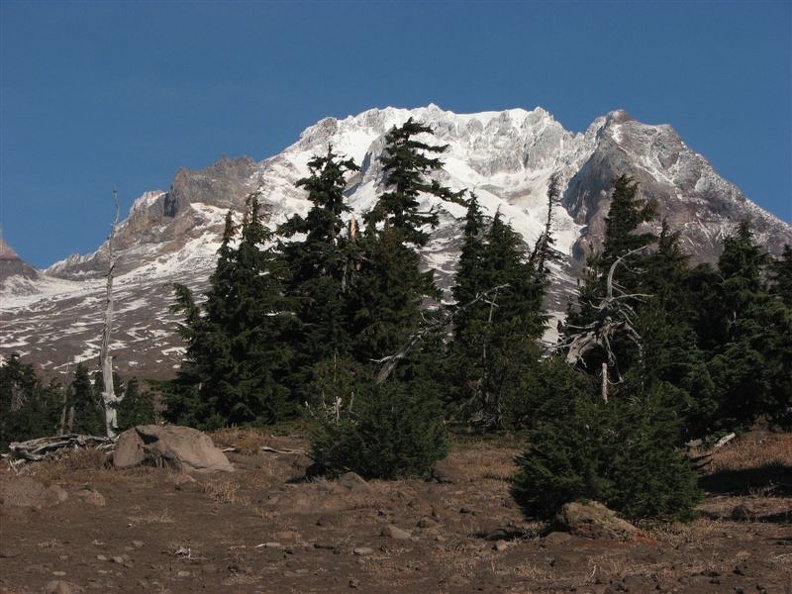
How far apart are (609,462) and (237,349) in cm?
2222

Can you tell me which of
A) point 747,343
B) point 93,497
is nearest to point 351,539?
point 93,497

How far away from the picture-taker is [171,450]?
20.3m

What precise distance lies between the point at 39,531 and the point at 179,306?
69.4 ft

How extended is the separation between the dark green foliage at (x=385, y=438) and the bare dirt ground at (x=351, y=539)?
2.25 ft

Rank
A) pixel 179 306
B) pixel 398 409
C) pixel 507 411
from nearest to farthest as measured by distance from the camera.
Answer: pixel 398 409
pixel 507 411
pixel 179 306

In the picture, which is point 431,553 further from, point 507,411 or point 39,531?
point 507,411

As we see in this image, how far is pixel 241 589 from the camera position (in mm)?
10805

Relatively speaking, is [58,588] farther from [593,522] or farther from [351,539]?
[593,522]

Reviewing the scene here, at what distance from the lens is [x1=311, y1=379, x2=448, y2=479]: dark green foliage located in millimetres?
18812

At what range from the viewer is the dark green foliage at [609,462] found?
12.6 m

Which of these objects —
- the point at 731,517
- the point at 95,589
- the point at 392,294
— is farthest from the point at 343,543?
the point at 392,294

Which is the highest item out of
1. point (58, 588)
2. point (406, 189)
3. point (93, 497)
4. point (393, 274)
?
point (406, 189)

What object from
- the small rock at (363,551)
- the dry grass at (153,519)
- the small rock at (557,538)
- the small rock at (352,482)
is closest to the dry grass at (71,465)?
the dry grass at (153,519)

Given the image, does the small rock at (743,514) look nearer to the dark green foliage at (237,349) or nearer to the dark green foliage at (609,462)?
the dark green foliage at (609,462)
